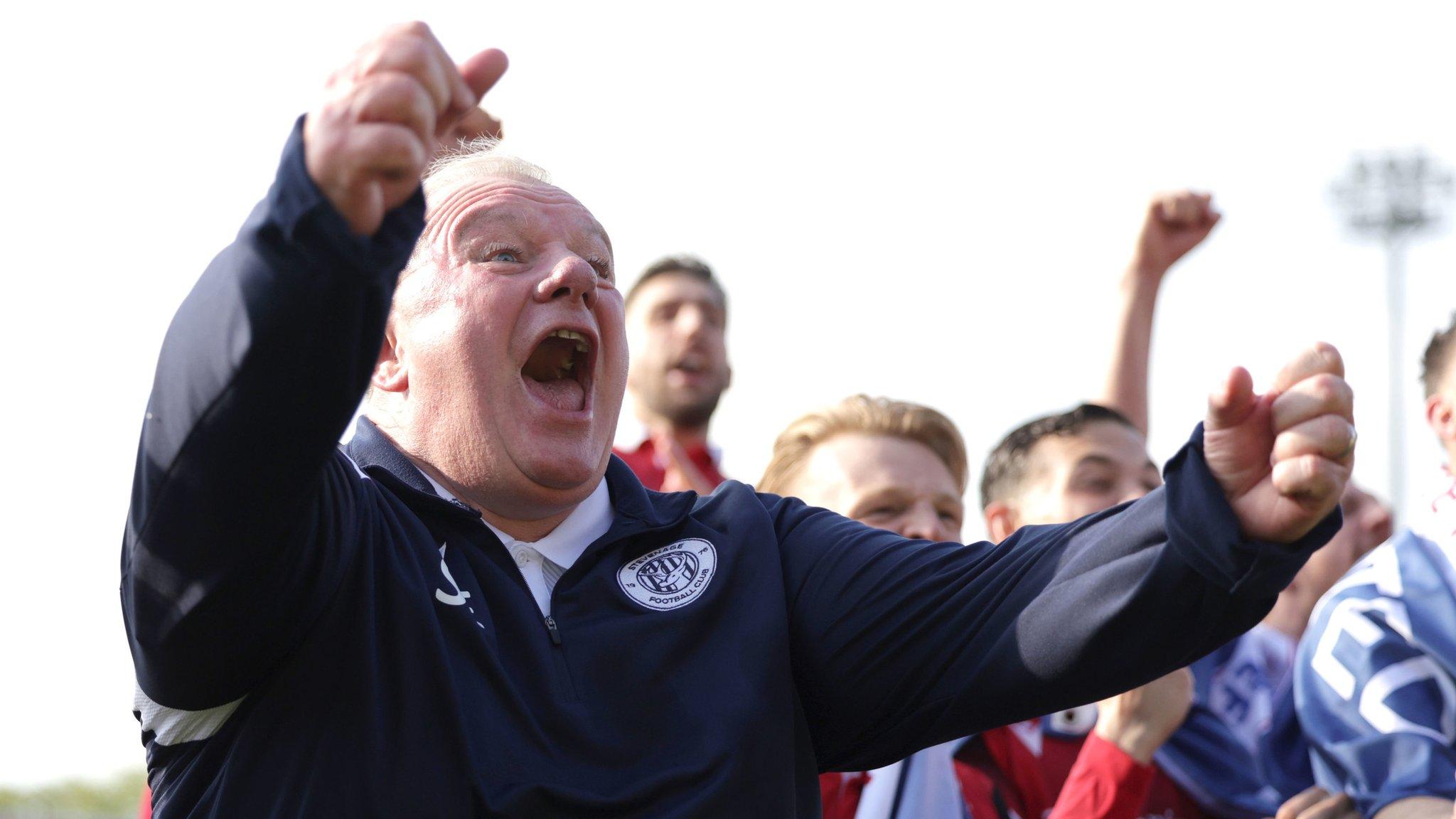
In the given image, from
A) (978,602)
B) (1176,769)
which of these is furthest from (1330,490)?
(1176,769)

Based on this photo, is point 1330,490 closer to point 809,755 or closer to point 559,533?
point 809,755

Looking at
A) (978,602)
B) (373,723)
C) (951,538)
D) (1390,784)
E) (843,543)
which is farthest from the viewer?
(951,538)

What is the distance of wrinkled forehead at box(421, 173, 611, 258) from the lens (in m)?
2.60

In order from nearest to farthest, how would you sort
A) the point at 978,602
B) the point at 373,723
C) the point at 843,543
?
the point at 373,723, the point at 978,602, the point at 843,543

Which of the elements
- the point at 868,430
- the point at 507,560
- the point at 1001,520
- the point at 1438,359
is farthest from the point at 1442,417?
the point at 507,560

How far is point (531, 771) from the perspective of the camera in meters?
2.09

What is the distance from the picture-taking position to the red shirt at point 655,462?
18.5 feet

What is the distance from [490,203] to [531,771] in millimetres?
1000

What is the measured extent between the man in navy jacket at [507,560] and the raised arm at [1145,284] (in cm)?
215

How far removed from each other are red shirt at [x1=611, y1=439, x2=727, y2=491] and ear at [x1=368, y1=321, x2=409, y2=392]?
2.81 meters

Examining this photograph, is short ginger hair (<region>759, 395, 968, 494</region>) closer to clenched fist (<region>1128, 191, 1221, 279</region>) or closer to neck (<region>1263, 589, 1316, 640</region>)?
clenched fist (<region>1128, 191, 1221, 279</region>)

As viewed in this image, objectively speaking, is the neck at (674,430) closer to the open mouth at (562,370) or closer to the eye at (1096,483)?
the eye at (1096,483)

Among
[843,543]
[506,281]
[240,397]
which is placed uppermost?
[506,281]

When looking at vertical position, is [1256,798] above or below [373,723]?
below
